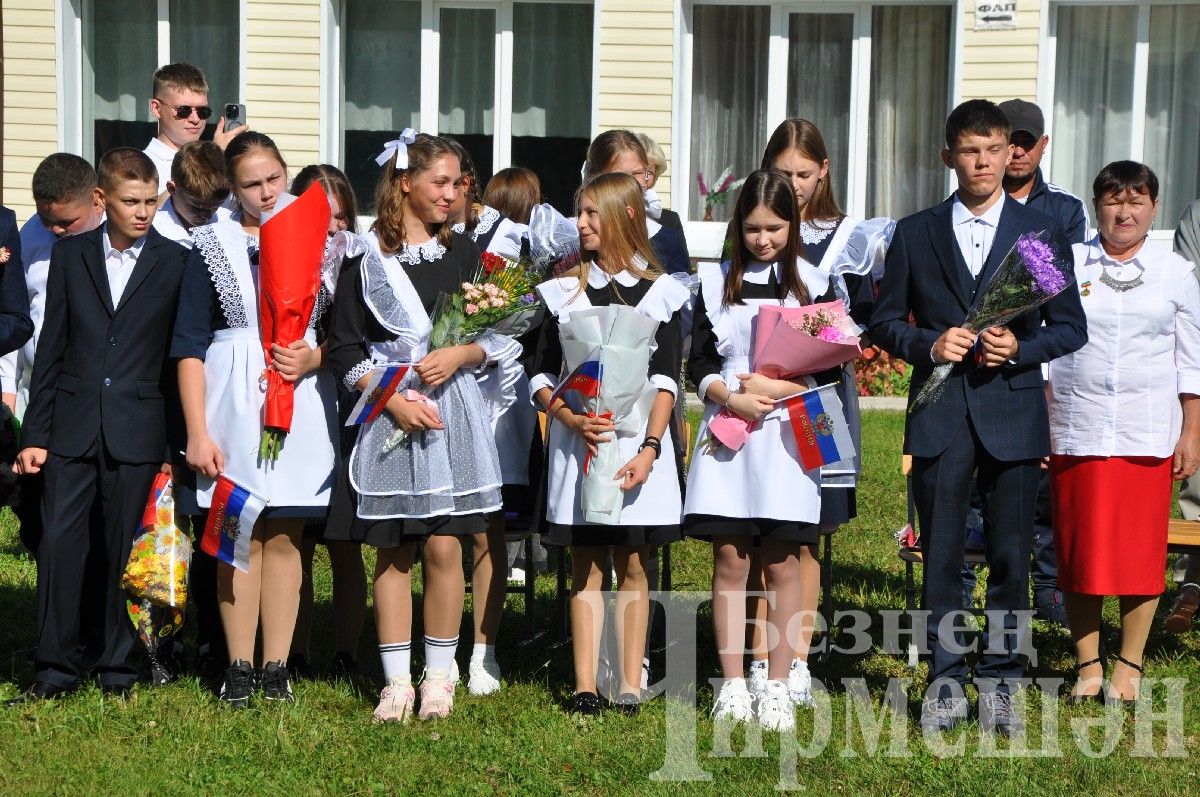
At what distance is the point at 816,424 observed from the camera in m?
5.59

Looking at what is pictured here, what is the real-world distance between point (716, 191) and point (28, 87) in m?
6.31

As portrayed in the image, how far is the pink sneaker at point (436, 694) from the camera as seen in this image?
5633 millimetres

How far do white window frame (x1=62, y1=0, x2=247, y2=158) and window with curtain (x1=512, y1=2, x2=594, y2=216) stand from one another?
2499 mm

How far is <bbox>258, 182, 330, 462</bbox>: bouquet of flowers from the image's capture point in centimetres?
548

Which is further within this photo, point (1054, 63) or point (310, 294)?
point (1054, 63)

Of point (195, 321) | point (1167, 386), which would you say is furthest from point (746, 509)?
point (195, 321)

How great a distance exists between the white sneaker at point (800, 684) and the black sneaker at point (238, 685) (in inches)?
81.1

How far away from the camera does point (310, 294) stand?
5.57 meters

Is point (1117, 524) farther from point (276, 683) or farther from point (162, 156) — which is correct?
Result: point (162, 156)

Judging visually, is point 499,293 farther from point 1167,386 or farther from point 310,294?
point 1167,386

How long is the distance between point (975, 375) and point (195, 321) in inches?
114

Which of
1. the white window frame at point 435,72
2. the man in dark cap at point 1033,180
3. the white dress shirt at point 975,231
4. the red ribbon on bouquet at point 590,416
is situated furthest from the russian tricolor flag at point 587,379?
the white window frame at point 435,72

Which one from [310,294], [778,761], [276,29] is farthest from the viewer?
[276,29]

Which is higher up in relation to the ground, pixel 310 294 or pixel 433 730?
pixel 310 294
